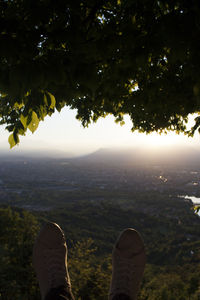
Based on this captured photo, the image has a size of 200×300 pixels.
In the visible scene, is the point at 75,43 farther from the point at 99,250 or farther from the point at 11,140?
the point at 99,250

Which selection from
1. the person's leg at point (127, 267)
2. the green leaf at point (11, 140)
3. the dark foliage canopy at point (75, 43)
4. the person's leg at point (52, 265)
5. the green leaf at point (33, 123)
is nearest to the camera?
the dark foliage canopy at point (75, 43)

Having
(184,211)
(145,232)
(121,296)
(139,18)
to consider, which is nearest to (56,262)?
(121,296)

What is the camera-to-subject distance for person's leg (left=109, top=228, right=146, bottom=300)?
10.0 feet

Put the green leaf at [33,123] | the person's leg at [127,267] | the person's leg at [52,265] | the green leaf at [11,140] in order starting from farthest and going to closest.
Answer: the person's leg at [127,267] → the person's leg at [52,265] → the green leaf at [11,140] → the green leaf at [33,123]

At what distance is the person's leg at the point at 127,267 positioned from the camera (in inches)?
121

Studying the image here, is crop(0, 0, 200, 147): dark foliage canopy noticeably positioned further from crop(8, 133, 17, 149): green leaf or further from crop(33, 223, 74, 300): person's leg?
crop(33, 223, 74, 300): person's leg

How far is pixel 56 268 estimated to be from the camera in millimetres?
3414

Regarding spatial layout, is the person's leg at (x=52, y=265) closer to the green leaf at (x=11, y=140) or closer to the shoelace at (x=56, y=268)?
the shoelace at (x=56, y=268)

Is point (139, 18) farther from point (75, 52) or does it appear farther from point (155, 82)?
point (155, 82)

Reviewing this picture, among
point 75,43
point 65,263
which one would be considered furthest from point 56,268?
point 75,43

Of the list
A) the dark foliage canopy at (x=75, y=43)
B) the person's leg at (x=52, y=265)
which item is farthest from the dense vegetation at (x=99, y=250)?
the dark foliage canopy at (x=75, y=43)

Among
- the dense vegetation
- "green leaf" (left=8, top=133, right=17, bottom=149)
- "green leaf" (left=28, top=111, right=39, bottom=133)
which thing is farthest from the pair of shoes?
the dense vegetation

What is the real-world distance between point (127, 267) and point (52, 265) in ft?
4.21

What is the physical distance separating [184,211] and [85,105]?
61.6 meters
